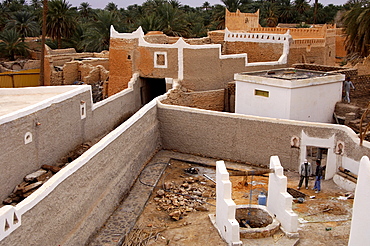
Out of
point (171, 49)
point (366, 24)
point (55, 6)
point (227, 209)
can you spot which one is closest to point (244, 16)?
point (366, 24)

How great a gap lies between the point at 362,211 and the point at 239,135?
31.2 feet

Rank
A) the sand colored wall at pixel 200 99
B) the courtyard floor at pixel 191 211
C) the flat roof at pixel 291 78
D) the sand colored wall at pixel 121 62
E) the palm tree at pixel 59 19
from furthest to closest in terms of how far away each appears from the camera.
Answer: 1. the palm tree at pixel 59 19
2. the sand colored wall at pixel 121 62
3. the sand colored wall at pixel 200 99
4. the flat roof at pixel 291 78
5. the courtyard floor at pixel 191 211

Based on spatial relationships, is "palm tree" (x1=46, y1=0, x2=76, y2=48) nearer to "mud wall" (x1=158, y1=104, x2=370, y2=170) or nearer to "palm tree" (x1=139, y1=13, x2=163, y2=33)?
"palm tree" (x1=139, y1=13, x2=163, y2=33)

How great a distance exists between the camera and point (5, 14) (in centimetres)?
4719

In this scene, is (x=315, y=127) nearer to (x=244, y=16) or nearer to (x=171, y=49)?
(x=171, y=49)

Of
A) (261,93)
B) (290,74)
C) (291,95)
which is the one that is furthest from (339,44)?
(291,95)

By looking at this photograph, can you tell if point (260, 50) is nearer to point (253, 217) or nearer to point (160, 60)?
point (160, 60)

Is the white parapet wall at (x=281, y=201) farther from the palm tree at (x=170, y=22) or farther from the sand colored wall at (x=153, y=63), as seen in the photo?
the palm tree at (x=170, y=22)

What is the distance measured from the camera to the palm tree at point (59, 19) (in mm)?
36188

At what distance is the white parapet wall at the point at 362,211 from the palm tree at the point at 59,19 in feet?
106

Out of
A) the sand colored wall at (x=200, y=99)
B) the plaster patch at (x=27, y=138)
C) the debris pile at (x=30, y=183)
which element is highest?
the plaster patch at (x=27, y=138)

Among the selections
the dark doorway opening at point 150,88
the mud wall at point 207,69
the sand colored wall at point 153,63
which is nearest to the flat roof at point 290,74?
the mud wall at point 207,69

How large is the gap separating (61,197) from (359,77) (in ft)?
48.5

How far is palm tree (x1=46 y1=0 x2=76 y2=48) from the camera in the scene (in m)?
36.2
